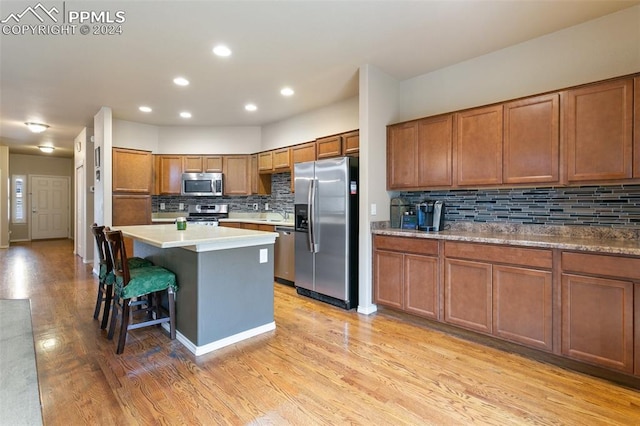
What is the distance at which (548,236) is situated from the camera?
2.80 m

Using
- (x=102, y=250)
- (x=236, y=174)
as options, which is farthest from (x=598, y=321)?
(x=236, y=174)

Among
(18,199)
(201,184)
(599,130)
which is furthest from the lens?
(18,199)

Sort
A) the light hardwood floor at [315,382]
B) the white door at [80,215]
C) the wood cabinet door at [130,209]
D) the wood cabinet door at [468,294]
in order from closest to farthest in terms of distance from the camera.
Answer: the light hardwood floor at [315,382] < the wood cabinet door at [468,294] < the wood cabinet door at [130,209] < the white door at [80,215]

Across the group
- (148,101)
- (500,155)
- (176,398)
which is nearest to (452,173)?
(500,155)

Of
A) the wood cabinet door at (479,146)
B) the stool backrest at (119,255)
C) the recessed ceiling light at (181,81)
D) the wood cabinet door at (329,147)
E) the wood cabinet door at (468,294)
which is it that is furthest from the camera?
the wood cabinet door at (329,147)

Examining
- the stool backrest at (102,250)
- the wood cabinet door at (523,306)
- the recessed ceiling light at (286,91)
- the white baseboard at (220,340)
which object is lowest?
the white baseboard at (220,340)

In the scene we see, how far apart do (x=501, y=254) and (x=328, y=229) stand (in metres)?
1.85

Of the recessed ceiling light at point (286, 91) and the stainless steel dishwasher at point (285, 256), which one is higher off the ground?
the recessed ceiling light at point (286, 91)

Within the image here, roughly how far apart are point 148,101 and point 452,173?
4.22 m

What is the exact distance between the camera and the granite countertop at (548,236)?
222cm

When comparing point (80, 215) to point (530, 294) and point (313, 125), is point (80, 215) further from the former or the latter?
point (530, 294)

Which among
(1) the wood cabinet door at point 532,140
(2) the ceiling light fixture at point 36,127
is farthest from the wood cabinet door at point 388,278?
(2) the ceiling light fixture at point 36,127

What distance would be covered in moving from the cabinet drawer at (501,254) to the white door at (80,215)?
6.71 metres

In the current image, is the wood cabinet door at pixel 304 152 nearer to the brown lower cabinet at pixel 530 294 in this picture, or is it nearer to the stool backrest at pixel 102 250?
the brown lower cabinet at pixel 530 294
